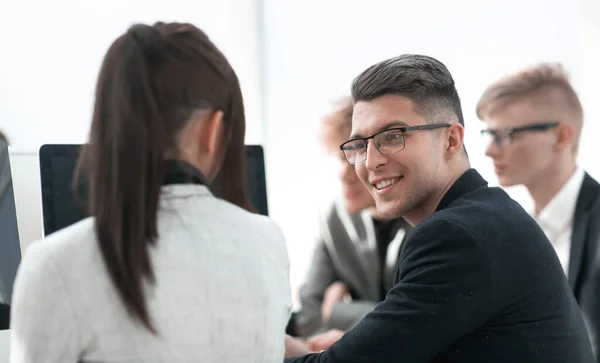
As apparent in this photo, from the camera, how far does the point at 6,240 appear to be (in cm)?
152

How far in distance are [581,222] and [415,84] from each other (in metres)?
1.03

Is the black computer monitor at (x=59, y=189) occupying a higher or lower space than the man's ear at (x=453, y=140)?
lower

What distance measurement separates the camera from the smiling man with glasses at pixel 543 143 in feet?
8.11

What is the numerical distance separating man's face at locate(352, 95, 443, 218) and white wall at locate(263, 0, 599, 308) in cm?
154

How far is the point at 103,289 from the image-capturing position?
36.2 inches

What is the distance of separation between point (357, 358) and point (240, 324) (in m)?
0.45

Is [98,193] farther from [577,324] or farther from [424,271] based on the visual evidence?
[577,324]

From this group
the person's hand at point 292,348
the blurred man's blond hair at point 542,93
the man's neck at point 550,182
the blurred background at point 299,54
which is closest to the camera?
the person's hand at point 292,348

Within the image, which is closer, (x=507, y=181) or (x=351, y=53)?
(x=507, y=181)

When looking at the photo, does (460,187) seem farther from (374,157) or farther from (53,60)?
(53,60)

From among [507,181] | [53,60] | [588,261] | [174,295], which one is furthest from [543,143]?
[53,60]

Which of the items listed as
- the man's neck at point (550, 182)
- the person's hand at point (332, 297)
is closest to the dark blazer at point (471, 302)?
the man's neck at point (550, 182)

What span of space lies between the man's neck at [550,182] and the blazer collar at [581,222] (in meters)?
0.09

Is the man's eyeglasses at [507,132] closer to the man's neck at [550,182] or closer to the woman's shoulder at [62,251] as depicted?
the man's neck at [550,182]
